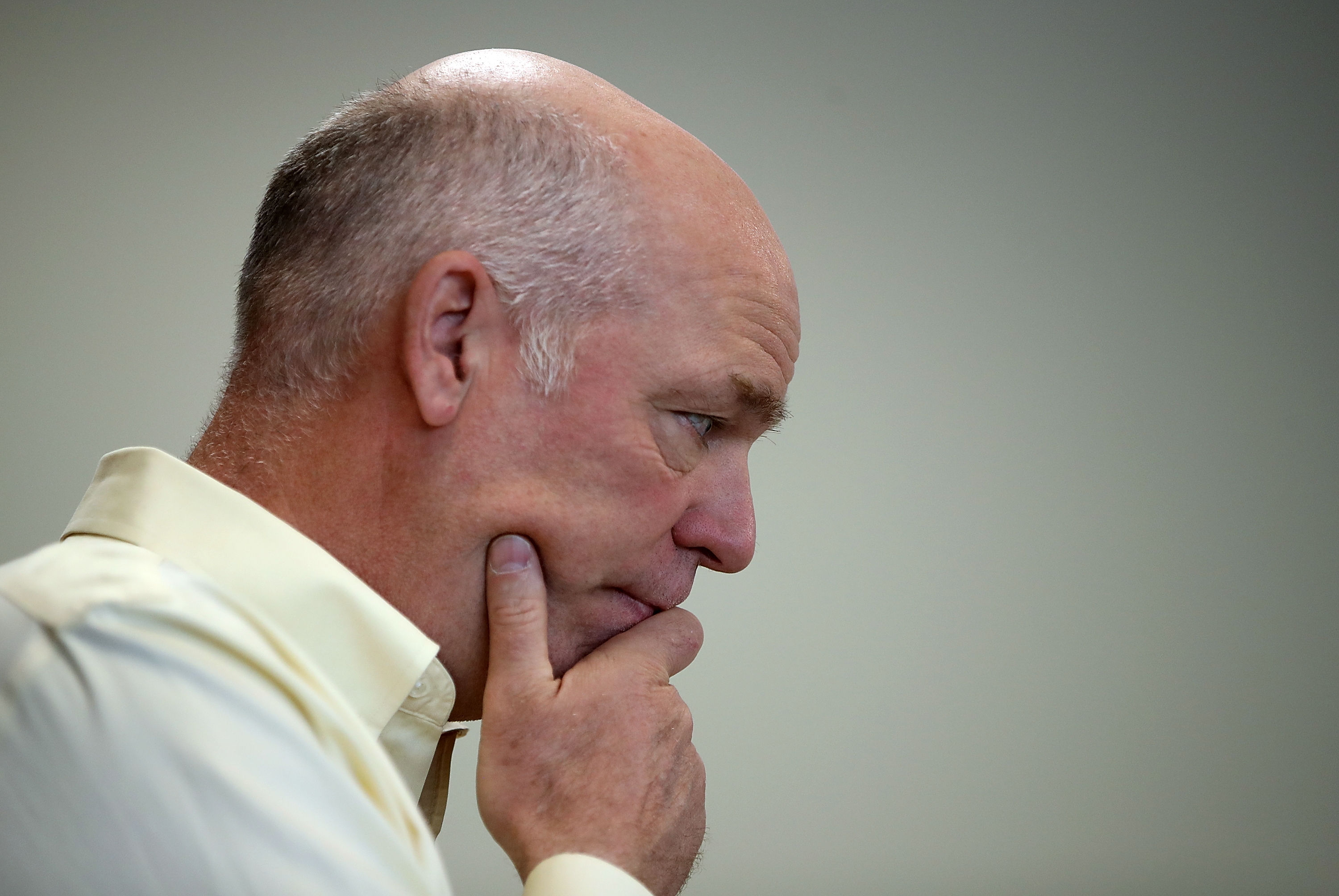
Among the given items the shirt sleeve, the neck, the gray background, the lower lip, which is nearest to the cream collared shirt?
the shirt sleeve

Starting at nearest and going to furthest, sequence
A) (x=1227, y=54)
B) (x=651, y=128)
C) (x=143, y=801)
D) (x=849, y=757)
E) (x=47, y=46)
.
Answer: (x=143, y=801) → (x=651, y=128) → (x=47, y=46) → (x=849, y=757) → (x=1227, y=54)

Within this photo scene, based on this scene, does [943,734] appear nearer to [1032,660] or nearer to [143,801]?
[1032,660]

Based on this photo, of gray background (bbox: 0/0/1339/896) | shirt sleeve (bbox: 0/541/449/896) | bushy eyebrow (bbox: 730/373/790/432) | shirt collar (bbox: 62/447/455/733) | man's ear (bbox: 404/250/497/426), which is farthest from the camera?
gray background (bbox: 0/0/1339/896)

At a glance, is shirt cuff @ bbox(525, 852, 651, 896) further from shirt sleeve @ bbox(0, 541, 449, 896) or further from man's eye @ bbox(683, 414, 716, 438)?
man's eye @ bbox(683, 414, 716, 438)

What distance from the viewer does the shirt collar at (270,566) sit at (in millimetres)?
732

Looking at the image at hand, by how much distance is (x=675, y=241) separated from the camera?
0.92 meters

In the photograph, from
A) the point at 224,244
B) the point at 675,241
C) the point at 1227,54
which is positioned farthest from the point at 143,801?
the point at 1227,54

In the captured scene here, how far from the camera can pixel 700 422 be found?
0.95 m

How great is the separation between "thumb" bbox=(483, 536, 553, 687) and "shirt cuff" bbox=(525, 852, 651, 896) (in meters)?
0.15

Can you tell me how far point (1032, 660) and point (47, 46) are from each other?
291 centimetres

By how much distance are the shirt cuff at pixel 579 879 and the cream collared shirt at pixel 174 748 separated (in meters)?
0.15

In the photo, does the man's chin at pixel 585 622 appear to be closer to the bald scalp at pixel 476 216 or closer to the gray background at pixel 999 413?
the bald scalp at pixel 476 216

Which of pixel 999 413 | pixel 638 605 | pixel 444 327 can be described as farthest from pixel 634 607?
pixel 999 413

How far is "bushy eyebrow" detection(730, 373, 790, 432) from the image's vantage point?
935 mm
